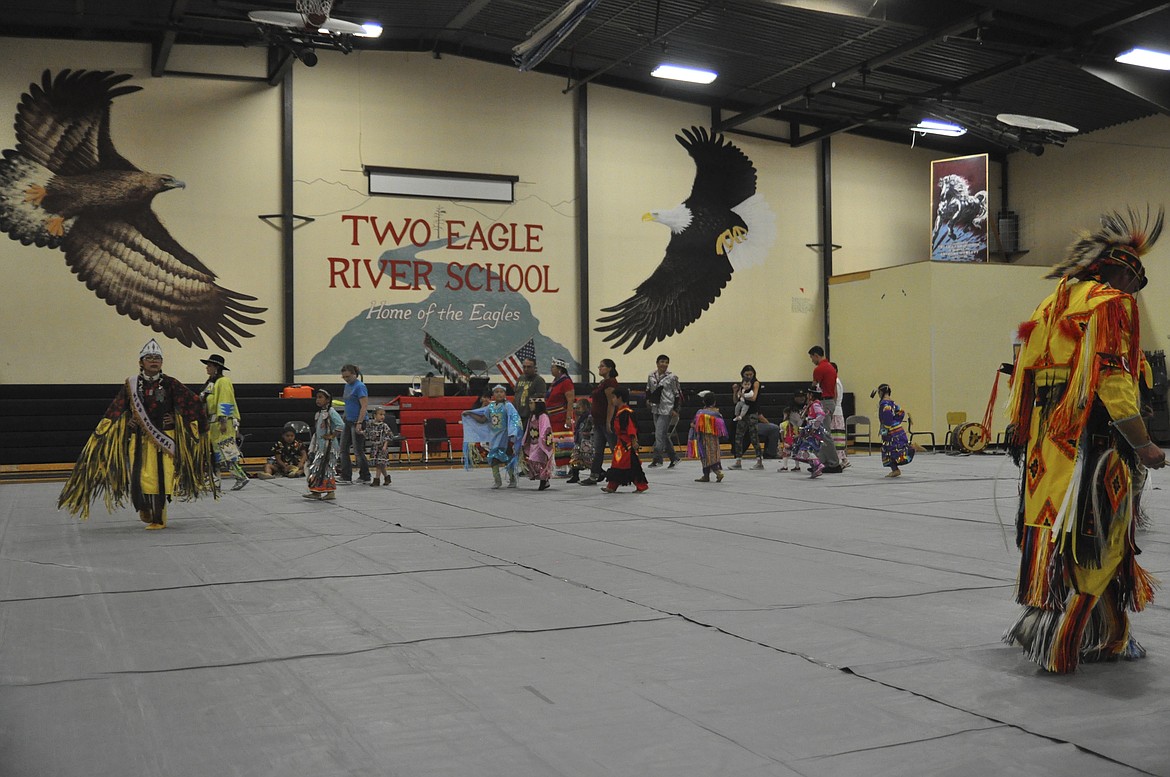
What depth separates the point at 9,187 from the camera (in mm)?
16594

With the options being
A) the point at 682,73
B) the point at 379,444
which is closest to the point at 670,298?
the point at 682,73

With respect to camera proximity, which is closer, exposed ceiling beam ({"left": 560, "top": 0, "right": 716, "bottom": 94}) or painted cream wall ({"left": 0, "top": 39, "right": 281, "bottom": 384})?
exposed ceiling beam ({"left": 560, "top": 0, "right": 716, "bottom": 94})

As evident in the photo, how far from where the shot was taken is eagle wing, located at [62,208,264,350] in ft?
55.7

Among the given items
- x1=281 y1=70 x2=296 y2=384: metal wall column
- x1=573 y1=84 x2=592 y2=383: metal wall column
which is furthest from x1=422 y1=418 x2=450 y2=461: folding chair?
x1=573 y1=84 x2=592 y2=383: metal wall column

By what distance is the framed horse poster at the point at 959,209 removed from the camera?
21406mm

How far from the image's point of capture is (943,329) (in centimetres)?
2061

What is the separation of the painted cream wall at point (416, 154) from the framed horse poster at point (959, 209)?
776cm

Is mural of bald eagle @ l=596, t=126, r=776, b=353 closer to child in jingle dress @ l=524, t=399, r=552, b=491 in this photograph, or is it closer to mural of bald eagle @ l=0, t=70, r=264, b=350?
mural of bald eagle @ l=0, t=70, r=264, b=350

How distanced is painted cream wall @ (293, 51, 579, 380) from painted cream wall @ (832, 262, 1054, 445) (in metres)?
6.49

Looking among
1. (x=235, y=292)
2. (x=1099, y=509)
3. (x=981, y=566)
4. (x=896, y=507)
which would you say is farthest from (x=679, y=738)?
(x=235, y=292)

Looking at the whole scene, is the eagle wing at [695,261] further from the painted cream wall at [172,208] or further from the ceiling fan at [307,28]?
the ceiling fan at [307,28]

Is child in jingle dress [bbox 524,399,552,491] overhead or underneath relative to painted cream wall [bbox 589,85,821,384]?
underneath

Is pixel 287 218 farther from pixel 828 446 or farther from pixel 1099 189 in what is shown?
pixel 1099 189

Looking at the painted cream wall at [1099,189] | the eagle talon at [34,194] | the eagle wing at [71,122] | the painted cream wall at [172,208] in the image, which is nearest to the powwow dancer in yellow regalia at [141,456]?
the painted cream wall at [172,208]
